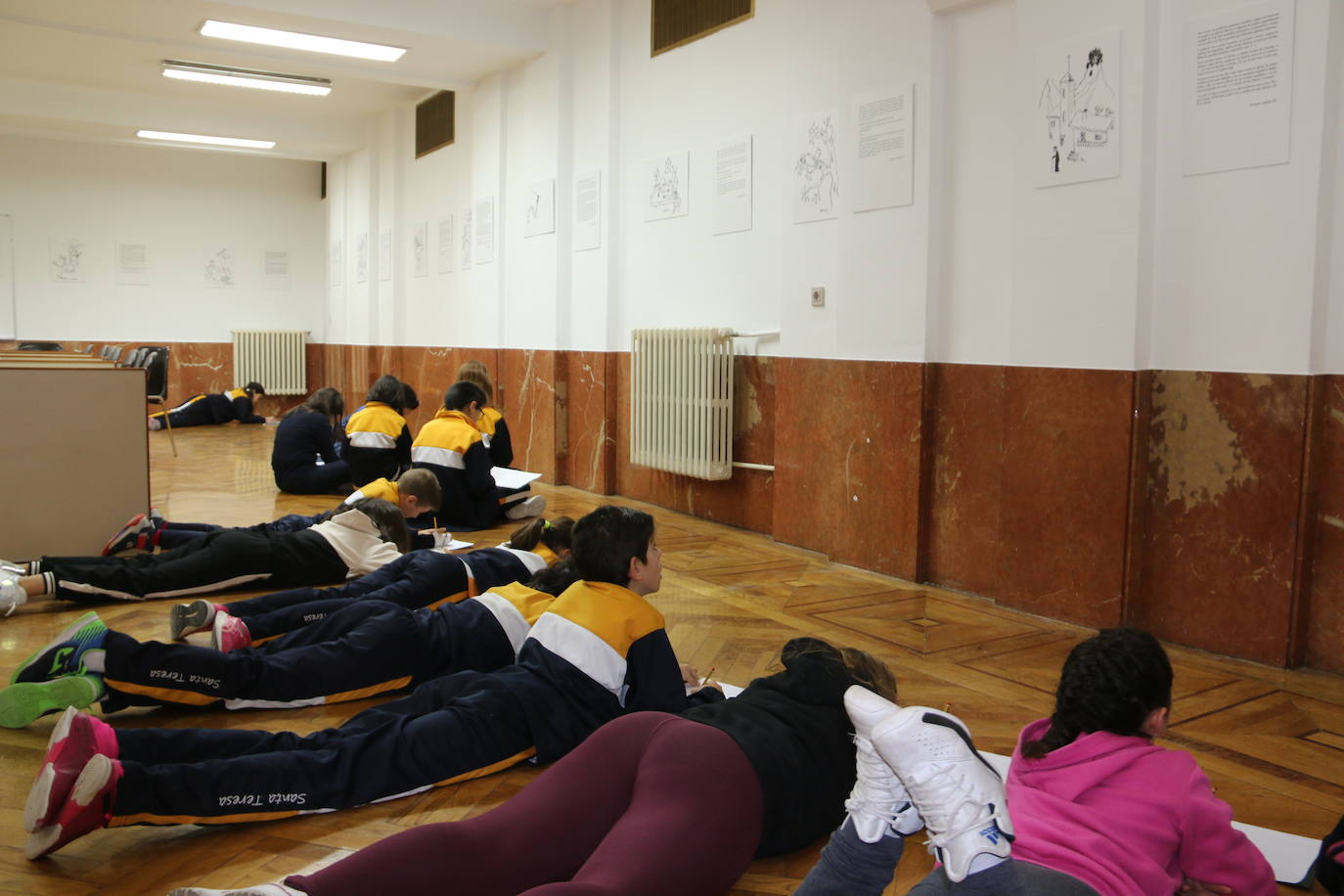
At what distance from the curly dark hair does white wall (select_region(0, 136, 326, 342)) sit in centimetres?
1214

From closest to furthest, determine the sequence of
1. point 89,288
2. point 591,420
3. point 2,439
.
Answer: point 2,439, point 591,420, point 89,288

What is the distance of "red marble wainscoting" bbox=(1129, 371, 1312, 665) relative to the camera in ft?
9.78

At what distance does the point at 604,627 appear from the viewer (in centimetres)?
214

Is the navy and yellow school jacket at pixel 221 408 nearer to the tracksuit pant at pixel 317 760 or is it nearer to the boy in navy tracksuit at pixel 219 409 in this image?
the boy in navy tracksuit at pixel 219 409

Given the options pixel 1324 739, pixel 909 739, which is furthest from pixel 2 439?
pixel 1324 739

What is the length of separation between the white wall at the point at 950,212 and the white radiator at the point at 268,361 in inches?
250

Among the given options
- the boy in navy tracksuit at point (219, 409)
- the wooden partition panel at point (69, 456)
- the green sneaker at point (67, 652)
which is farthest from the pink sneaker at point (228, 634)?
the boy in navy tracksuit at point (219, 409)

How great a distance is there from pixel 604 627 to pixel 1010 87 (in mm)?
2728

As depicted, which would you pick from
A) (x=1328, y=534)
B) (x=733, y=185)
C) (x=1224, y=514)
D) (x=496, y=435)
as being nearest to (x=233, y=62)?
(x=496, y=435)

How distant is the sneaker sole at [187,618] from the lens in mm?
2750

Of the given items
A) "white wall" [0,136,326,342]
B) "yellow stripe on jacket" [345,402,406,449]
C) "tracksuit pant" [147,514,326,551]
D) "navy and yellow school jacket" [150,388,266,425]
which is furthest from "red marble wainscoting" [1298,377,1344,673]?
"white wall" [0,136,326,342]

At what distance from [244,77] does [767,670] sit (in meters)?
7.43

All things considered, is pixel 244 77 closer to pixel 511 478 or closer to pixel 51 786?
pixel 511 478

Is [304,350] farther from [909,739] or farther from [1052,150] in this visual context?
[909,739]
